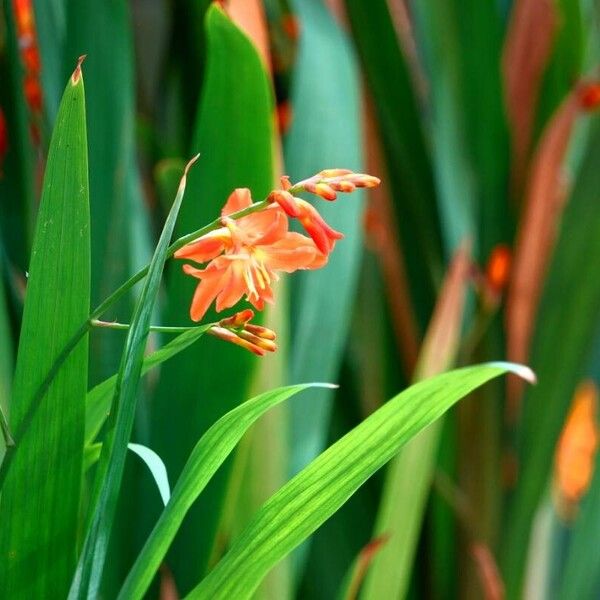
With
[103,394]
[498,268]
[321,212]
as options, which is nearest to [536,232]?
[498,268]

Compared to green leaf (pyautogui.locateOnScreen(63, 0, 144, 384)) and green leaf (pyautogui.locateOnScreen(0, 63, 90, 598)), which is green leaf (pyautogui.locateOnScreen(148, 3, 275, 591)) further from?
green leaf (pyautogui.locateOnScreen(0, 63, 90, 598))

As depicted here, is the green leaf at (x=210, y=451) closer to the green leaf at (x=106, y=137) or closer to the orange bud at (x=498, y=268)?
the green leaf at (x=106, y=137)

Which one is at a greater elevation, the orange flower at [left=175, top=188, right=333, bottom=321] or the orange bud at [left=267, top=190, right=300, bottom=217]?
the orange bud at [left=267, top=190, right=300, bottom=217]

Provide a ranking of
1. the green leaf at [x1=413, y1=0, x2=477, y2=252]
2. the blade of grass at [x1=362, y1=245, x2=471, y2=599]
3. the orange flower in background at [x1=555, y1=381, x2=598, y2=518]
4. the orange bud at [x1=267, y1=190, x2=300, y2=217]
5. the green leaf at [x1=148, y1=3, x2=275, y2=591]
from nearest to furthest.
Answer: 1. the orange bud at [x1=267, y1=190, x2=300, y2=217]
2. the green leaf at [x1=148, y1=3, x2=275, y2=591]
3. the blade of grass at [x1=362, y1=245, x2=471, y2=599]
4. the green leaf at [x1=413, y1=0, x2=477, y2=252]
5. the orange flower in background at [x1=555, y1=381, x2=598, y2=518]

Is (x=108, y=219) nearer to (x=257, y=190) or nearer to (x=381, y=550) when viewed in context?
(x=257, y=190)

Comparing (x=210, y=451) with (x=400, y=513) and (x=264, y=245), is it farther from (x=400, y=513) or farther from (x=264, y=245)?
(x=400, y=513)

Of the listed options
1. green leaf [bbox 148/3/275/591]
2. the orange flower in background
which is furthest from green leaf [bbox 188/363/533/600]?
the orange flower in background

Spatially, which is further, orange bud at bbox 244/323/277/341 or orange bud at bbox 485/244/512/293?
orange bud at bbox 485/244/512/293
